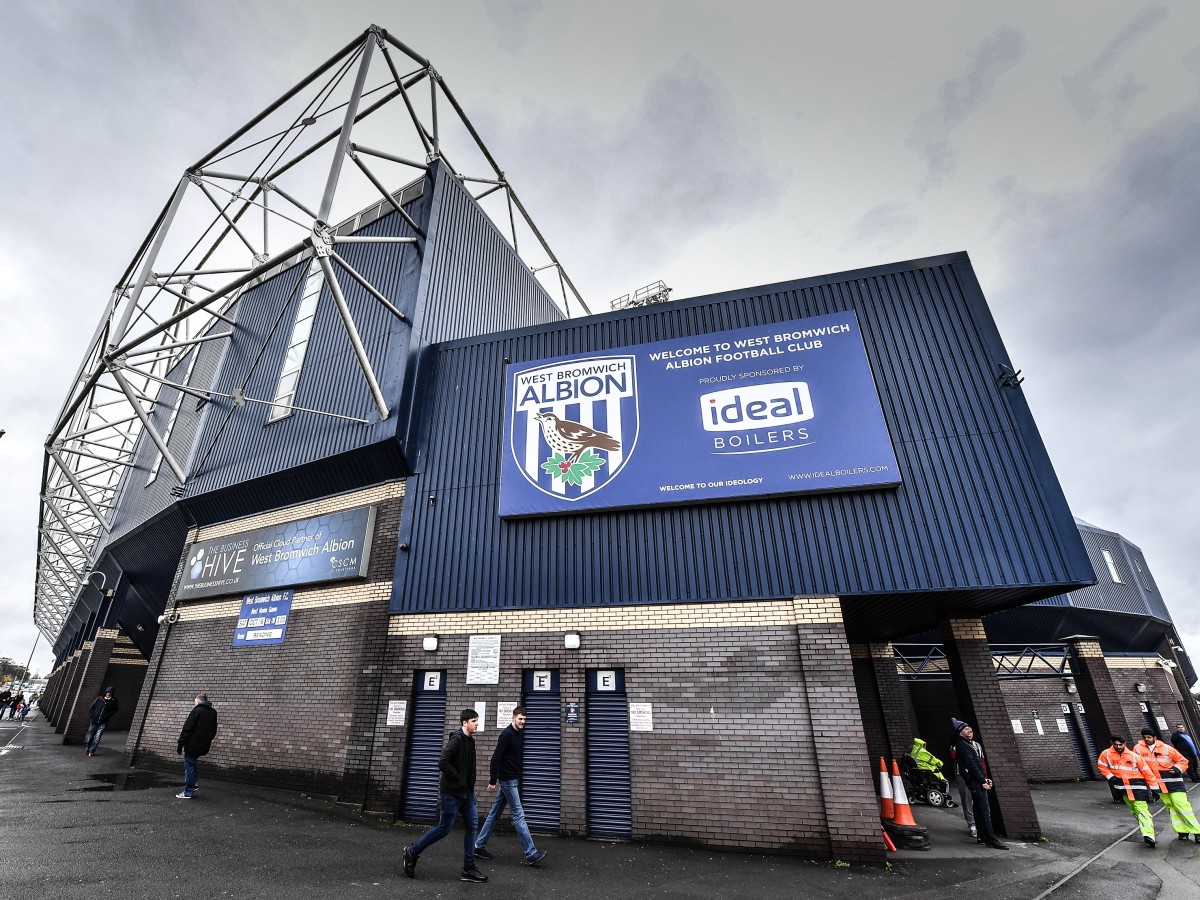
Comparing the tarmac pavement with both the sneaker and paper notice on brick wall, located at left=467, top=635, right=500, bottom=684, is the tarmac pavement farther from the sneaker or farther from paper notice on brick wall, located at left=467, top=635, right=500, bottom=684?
paper notice on brick wall, located at left=467, top=635, right=500, bottom=684

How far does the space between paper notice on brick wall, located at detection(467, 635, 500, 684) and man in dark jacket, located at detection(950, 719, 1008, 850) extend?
310 inches

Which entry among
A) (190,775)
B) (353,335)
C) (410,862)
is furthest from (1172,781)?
(353,335)

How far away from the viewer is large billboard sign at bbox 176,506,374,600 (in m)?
12.1

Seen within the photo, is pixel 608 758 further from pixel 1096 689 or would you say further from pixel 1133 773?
pixel 1096 689

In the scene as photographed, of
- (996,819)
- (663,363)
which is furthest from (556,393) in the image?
(996,819)

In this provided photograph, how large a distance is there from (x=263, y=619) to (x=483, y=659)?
6.43 m

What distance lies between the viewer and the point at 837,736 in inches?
323

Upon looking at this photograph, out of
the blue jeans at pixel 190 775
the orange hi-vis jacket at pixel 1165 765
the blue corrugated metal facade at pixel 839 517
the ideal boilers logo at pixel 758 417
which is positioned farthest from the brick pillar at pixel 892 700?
the blue jeans at pixel 190 775

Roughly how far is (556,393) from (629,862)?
8091mm

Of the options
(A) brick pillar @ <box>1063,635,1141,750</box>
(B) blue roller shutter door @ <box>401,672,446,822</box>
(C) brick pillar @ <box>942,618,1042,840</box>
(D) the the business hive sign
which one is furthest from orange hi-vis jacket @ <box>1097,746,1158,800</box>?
(A) brick pillar @ <box>1063,635,1141,750</box>

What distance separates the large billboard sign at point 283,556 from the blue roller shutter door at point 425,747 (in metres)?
2.88

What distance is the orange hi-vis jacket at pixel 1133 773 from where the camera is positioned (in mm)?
9375

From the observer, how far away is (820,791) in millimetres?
8023

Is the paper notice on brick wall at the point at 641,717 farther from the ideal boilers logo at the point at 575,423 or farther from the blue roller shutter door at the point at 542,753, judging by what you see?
the ideal boilers logo at the point at 575,423
